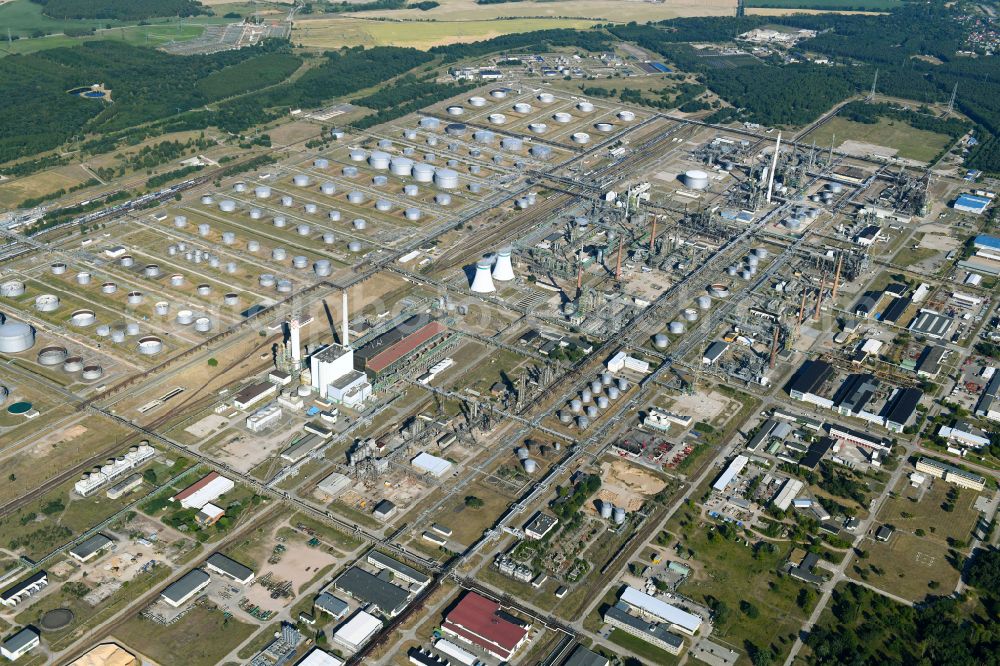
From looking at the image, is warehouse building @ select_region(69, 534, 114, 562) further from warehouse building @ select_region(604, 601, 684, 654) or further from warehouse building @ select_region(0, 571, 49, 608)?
warehouse building @ select_region(604, 601, 684, 654)

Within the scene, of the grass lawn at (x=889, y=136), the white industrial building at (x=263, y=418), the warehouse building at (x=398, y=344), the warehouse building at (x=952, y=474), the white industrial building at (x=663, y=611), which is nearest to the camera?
the white industrial building at (x=663, y=611)

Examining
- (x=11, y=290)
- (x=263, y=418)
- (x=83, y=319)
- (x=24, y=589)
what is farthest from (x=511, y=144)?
(x=24, y=589)

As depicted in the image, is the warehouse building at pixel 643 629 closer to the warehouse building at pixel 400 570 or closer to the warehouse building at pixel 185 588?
the warehouse building at pixel 400 570

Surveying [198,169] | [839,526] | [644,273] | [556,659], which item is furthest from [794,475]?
[198,169]

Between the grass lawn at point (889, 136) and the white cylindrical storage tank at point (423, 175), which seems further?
the grass lawn at point (889, 136)

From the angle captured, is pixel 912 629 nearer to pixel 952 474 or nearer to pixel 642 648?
pixel 642 648

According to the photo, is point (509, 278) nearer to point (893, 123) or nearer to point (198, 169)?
point (198, 169)

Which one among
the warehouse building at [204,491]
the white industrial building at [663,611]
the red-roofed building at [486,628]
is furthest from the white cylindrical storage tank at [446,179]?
the red-roofed building at [486,628]
